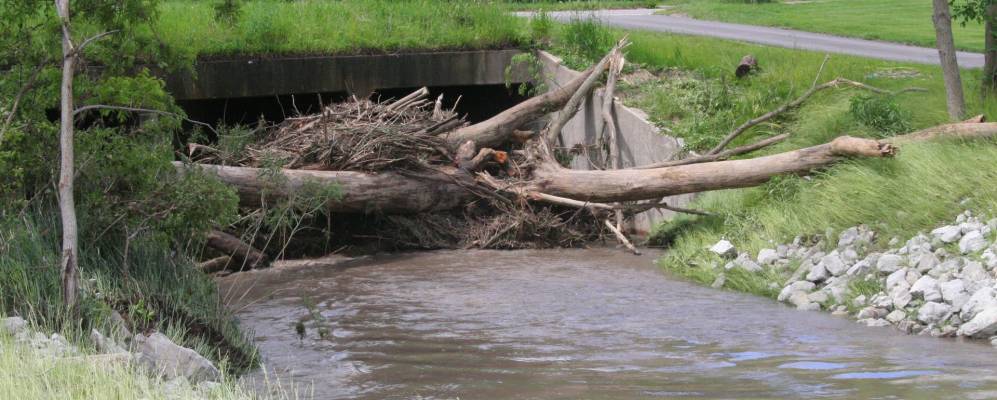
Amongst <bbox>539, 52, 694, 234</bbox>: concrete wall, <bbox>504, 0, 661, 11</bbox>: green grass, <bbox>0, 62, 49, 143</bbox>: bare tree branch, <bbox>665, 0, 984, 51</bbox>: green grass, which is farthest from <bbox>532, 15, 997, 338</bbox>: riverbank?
<bbox>504, 0, 661, 11</bbox>: green grass

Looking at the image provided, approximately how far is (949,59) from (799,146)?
1.86 m

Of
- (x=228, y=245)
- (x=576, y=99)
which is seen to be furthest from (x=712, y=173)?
(x=228, y=245)

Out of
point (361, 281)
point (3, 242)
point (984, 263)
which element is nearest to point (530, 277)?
point (361, 281)

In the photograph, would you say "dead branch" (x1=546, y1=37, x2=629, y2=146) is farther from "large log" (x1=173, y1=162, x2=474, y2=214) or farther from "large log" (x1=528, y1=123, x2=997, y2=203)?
"large log" (x1=173, y1=162, x2=474, y2=214)

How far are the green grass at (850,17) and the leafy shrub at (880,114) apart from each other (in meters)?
9.41

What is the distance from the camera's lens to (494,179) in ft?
46.0

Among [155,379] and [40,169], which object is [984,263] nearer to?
[155,379]

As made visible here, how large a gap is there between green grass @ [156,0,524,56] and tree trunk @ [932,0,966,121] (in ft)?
27.0

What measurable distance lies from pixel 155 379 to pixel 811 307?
554cm

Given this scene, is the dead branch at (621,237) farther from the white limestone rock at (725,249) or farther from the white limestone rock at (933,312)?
→ the white limestone rock at (933,312)

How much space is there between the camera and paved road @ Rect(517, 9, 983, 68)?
19803mm

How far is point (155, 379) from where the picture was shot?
659cm

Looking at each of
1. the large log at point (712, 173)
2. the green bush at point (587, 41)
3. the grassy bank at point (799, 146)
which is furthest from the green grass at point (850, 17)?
the large log at point (712, 173)

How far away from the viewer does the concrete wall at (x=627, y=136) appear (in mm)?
14555
